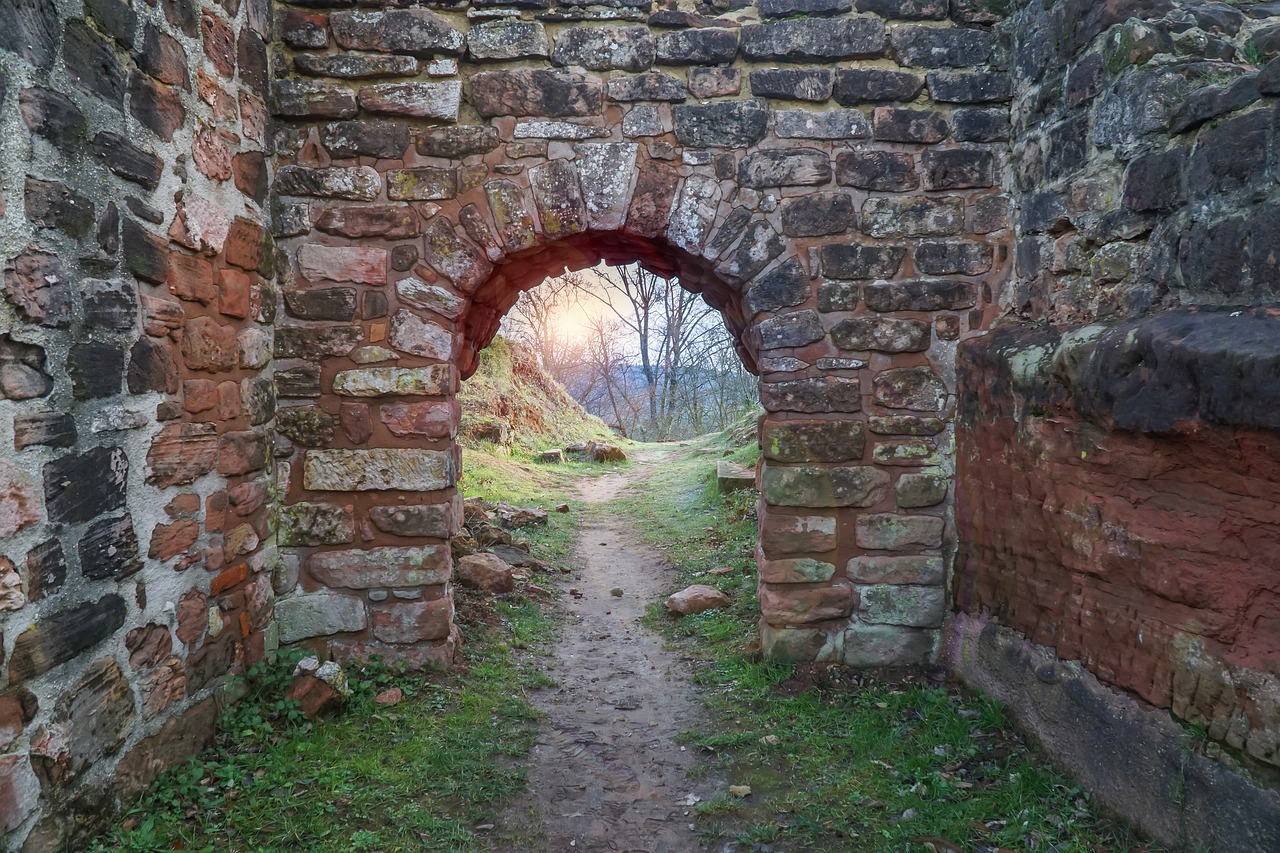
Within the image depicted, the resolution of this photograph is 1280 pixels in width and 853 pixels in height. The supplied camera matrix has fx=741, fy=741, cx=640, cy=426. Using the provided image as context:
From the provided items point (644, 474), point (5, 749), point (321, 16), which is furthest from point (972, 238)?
point (644, 474)

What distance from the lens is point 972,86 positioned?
357cm

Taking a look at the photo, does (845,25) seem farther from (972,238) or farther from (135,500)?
(135,500)

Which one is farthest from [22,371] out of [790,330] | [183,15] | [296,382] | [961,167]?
[961,167]

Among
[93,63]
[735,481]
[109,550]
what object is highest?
[93,63]

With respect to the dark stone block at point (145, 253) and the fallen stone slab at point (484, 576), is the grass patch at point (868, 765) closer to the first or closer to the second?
the fallen stone slab at point (484, 576)

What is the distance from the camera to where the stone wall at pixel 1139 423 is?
208cm

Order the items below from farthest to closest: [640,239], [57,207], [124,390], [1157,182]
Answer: [640,239]
[1157,182]
[124,390]
[57,207]

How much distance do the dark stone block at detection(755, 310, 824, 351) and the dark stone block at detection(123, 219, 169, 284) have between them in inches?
98.4

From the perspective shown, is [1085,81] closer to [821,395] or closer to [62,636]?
[821,395]

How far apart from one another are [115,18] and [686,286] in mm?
2747

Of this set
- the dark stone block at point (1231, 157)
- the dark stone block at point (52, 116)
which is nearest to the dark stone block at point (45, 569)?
the dark stone block at point (52, 116)

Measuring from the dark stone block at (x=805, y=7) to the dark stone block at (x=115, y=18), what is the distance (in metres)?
2.64

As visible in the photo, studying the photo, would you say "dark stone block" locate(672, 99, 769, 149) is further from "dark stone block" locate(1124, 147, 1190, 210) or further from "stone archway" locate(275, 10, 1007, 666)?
"dark stone block" locate(1124, 147, 1190, 210)

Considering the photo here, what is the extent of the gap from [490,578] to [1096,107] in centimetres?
417
